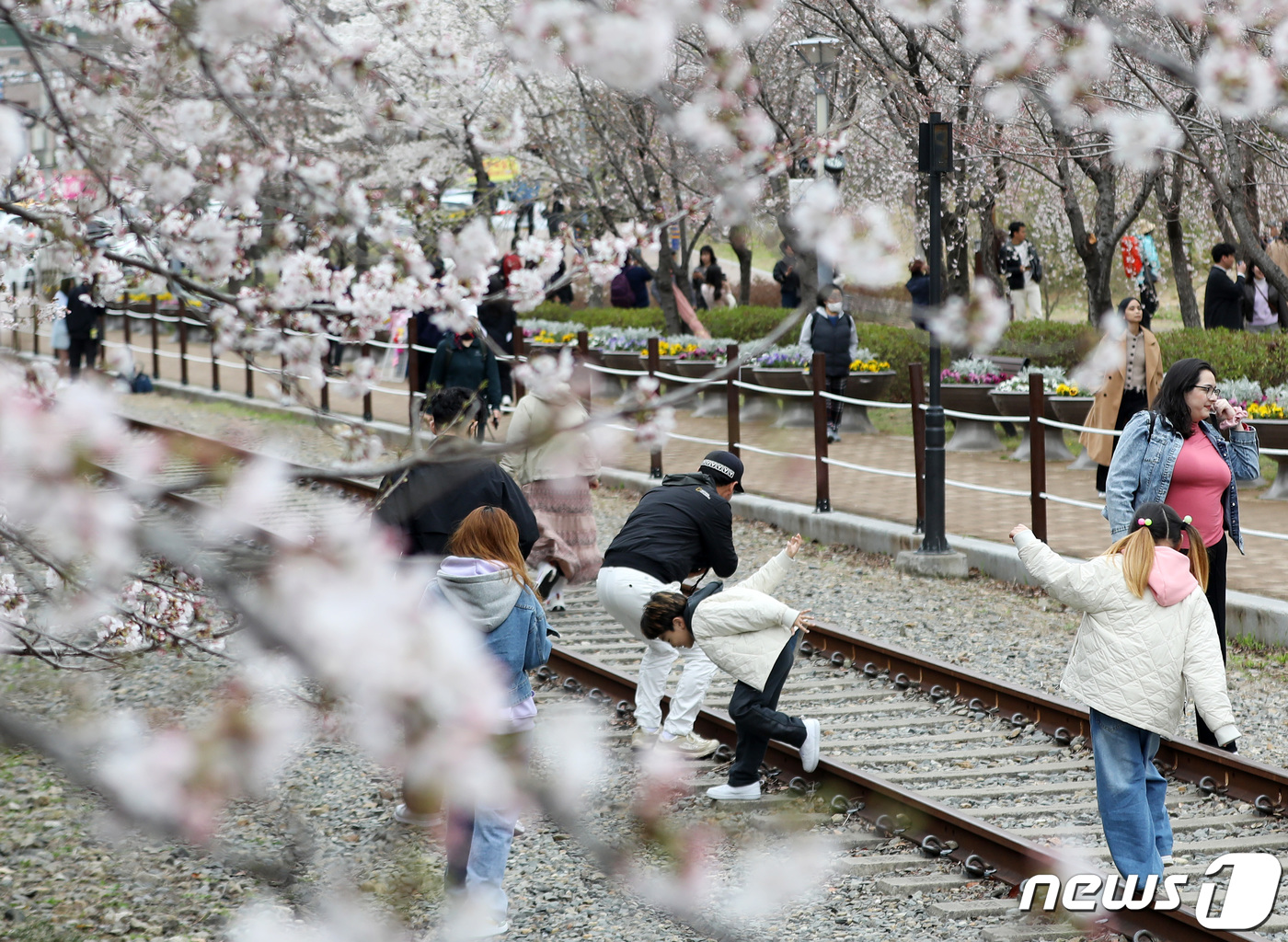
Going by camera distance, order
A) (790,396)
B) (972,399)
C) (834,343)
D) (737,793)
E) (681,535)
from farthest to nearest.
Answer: (790,396) → (834,343) → (972,399) → (681,535) → (737,793)

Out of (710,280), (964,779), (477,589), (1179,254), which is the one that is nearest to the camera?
(477,589)

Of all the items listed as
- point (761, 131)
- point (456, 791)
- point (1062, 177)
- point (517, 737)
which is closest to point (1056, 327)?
point (1062, 177)

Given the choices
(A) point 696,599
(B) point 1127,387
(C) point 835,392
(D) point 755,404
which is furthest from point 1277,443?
(A) point 696,599

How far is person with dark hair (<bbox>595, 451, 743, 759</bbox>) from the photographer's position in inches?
301

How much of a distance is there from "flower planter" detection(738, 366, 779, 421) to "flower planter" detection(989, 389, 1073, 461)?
3485 millimetres

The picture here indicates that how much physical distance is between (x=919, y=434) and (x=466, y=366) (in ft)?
12.9

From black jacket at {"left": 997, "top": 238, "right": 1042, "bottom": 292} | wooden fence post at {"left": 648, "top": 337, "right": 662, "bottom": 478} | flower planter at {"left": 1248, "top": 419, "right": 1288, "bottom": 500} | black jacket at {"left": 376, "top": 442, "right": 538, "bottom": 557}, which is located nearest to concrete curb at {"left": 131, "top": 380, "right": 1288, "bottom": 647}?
wooden fence post at {"left": 648, "top": 337, "right": 662, "bottom": 478}

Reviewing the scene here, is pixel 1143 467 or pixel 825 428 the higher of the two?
pixel 1143 467

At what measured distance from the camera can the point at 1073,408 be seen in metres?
15.9

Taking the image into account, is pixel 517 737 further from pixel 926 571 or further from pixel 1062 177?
pixel 1062 177

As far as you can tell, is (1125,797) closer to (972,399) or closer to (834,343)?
(972,399)

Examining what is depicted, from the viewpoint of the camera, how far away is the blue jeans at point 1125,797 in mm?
5785

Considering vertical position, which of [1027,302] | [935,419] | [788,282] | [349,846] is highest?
[788,282]

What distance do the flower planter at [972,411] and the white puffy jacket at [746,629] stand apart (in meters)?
10.1
